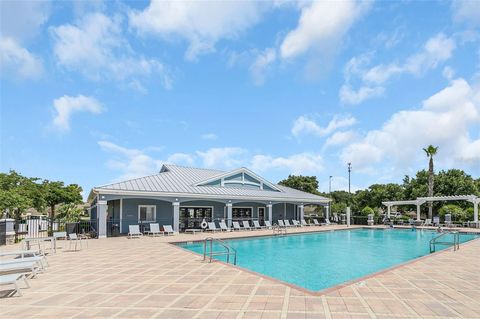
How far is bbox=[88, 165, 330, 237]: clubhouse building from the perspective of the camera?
19797mm

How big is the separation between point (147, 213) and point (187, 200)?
9.42 feet

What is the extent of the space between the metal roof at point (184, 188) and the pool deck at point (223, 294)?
411 inches

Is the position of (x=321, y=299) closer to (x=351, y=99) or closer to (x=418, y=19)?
(x=418, y=19)

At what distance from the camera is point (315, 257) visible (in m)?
14.2

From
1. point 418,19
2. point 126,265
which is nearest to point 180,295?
point 126,265

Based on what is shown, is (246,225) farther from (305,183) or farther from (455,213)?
(305,183)

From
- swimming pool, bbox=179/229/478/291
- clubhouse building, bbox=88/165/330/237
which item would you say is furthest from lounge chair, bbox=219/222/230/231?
swimming pool, bbox=179/229/478/291

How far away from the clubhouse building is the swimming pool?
16.9 ft

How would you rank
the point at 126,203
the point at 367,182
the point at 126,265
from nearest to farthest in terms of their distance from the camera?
the point at 126,265 → the point at 126,203 → the point at 367,182

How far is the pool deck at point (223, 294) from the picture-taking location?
541 centimetres

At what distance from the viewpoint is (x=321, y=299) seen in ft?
20.0

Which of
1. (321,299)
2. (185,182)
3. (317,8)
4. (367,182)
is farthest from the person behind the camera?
(367,182)

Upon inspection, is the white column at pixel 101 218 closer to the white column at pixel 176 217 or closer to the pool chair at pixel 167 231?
the pool chair at pixel 167 231

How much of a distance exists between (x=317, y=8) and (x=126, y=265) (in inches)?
463
